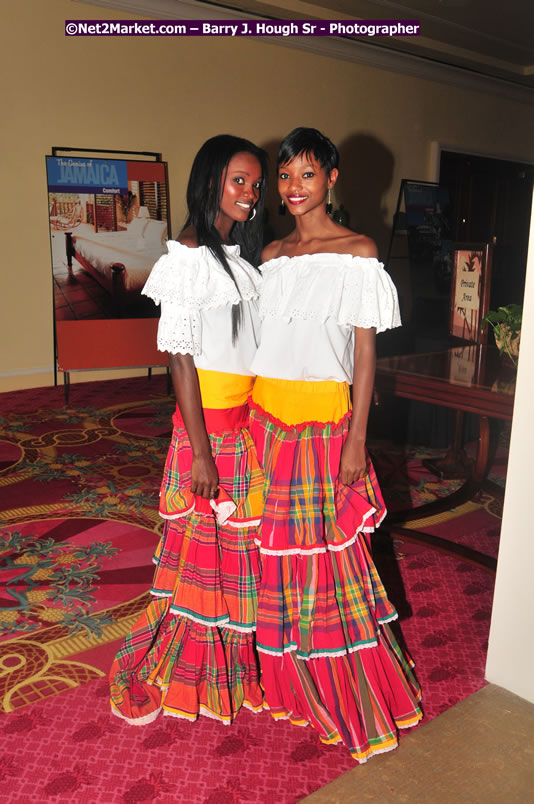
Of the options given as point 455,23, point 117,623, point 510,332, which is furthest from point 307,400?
point 455,23

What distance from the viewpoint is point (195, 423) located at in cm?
160

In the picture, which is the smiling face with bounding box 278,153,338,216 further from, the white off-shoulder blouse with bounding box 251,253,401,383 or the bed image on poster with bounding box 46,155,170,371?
the bed image on poster with bounding box 46,155,170,371

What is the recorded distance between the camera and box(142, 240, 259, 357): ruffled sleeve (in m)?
1.53

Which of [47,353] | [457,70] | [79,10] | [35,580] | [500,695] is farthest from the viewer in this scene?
[457,70]

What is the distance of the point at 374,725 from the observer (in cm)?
164

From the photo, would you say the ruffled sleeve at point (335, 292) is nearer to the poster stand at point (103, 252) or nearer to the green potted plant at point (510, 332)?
the green potted plant at point (510, 332)

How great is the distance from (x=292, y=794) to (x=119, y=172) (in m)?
4.68

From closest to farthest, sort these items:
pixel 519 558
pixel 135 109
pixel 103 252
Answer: pixel 519 558 < pixel 103 252 < pixel 135 109

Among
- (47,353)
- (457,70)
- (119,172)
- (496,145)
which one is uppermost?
(457,70)

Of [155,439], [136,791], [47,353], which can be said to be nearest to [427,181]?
[47,353]

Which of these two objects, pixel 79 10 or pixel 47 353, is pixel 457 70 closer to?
pixel 79 10

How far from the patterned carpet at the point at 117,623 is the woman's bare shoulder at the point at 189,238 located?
45.0 inches

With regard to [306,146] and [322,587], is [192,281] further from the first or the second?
[322,587]

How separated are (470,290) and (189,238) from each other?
190 cm
